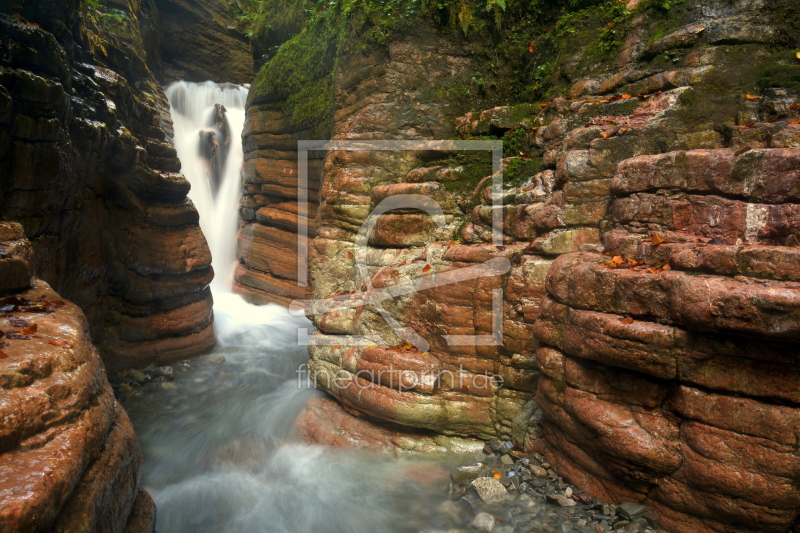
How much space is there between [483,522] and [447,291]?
2669 mm

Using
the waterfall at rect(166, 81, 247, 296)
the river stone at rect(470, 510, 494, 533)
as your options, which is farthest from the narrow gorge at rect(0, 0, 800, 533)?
the waterfall at rect(166, 81, 247, 296)

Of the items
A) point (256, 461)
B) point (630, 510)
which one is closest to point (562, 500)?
point (630, 510)

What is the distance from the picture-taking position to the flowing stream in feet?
17.3

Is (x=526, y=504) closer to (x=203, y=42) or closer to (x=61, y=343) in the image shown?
(x=61, y=343)

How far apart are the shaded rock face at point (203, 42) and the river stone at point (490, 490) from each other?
19311 mm

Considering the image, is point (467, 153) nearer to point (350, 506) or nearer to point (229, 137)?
point (350, 506)

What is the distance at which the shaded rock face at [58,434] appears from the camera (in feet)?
8.48

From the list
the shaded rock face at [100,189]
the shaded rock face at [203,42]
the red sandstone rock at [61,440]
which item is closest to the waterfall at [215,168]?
the shaded rock face at [203,42]

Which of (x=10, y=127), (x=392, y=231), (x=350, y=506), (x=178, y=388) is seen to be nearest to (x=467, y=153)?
(x=392, y=231)

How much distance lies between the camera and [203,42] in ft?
61.0

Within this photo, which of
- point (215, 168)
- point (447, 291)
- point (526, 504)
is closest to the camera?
point (526, 504)

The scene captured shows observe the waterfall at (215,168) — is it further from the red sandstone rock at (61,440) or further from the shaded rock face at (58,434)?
the red sandstone rock at (61,440)

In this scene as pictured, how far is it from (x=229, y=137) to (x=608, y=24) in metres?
13.4

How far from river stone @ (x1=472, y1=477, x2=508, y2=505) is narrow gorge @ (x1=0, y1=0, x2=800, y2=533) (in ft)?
0.09
